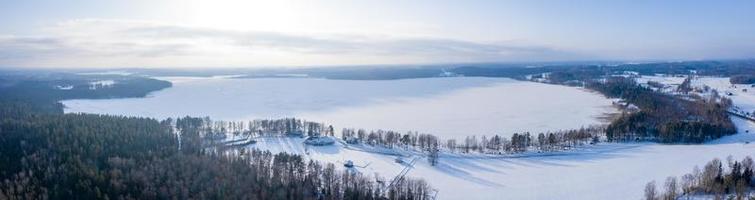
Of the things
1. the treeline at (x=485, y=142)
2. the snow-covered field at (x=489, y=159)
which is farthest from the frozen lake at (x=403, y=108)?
the treeline at (x=485, y=142)

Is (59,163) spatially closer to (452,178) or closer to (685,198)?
(452,178)

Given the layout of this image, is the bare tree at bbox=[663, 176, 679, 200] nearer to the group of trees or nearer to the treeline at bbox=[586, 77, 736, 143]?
the group of trees

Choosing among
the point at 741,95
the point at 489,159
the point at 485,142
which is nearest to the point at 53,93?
the point at 485,142

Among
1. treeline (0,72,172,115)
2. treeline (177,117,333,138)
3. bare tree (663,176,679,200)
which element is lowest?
bare tree (663,176,679,200)

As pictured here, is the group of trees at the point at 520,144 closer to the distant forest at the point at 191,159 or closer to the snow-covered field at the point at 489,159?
the distant forest at the point at 191,159

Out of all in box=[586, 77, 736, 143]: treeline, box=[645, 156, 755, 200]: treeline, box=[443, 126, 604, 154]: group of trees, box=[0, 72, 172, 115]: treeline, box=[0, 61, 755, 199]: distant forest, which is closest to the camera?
box=[0, 61, 755, 199]: distant forest

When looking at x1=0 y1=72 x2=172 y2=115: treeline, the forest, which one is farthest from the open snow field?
x1=0 y1=72 x2=172 y2=115: treeline

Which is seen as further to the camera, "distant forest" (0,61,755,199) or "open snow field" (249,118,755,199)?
"open snow field" (249,118,755,199)

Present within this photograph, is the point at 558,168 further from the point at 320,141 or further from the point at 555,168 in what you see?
the point at 320,141
